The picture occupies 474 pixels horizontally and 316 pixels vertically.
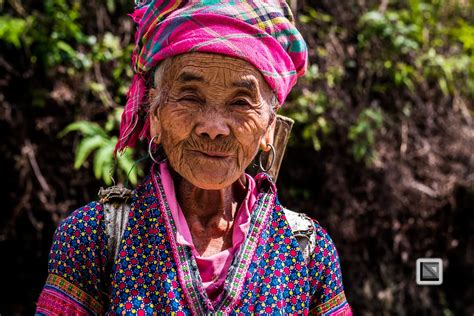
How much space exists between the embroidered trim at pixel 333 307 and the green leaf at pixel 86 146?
181 cm

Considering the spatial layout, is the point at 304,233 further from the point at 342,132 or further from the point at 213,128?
the point at 342,132

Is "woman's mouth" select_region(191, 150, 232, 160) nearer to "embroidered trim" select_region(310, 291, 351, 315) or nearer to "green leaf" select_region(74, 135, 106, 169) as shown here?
"embroidered trim" select_region(310, 291, 351, 315)

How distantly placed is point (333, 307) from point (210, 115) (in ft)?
2.15

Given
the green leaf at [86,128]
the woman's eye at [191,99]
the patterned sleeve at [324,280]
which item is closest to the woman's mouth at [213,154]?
the woman's eye at [191,99]

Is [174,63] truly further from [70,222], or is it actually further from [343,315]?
[343,315]

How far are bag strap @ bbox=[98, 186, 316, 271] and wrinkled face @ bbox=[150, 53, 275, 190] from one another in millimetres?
183

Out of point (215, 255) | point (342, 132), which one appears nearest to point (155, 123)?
point (215, 255)

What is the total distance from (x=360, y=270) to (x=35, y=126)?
2.11 metres

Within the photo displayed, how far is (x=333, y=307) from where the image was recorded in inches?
73.7

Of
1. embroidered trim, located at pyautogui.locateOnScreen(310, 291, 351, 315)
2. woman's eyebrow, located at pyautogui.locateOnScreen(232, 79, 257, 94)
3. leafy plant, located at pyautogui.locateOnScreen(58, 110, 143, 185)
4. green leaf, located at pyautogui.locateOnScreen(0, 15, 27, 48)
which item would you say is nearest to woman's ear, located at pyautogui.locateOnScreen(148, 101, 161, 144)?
woman's eyebrow, located at pyautogui.locateOnScreen(232, 79, 257, 94)

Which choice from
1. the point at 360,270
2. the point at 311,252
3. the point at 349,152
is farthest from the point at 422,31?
the point at 311,252

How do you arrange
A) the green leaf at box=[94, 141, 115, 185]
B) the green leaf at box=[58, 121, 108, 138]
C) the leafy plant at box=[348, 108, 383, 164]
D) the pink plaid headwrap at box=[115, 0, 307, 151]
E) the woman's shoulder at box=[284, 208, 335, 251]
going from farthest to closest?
the leafy plant at box=[348, 108, 383, 164], the green leaf at box=[58, 121, 108, 138], the green leaf at box=[94, 141, 115, 185], the woman's shoulder at box=[284, 208, 335, 251], the pink plaid headwrap at box=[115, 0, 307, 151]

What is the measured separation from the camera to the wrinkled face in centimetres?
165

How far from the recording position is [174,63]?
5.53 feet
